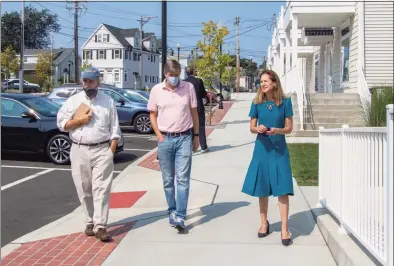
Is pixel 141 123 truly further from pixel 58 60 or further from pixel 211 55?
pixel 58 60

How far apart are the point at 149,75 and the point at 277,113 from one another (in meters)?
82.8

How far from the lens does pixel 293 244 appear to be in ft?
17.8

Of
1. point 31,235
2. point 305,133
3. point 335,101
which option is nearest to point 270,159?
point 31,235

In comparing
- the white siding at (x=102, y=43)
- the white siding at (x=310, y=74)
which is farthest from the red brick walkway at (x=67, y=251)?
the white siding at (x=102, y=43)

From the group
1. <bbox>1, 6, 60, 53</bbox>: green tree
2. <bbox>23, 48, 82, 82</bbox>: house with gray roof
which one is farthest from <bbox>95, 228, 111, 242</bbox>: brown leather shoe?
<bbox>1, 6, 60, 53</bbox>: green tree

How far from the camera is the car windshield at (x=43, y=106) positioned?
1167cm

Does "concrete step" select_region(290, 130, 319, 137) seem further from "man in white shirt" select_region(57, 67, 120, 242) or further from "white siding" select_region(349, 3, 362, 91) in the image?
"man in white shirt" select_region(57, 67, 120, 242)

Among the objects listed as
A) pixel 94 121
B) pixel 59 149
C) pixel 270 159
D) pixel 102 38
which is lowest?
pixel 59 149

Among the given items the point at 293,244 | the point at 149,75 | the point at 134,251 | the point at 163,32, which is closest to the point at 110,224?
the point at 134,251

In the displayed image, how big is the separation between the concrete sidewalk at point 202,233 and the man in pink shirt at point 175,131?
1.47ft

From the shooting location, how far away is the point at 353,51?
18984 mm

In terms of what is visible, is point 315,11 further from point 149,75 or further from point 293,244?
point 149,75

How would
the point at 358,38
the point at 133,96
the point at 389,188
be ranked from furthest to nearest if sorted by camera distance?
the point at 133,96 < the point at 358,38 < the point at 389,188

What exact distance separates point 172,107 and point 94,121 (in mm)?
901
